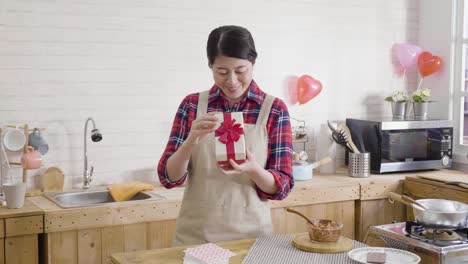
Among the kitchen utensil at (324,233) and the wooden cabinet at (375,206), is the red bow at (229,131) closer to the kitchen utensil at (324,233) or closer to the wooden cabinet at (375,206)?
the kitchen utensil at (324,233)

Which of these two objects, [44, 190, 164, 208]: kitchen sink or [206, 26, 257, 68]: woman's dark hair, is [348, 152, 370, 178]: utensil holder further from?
[206, 26, 257, 68]: woman's dark hair

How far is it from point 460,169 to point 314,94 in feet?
4.02

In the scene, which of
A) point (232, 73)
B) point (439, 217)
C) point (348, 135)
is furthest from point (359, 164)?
point (232, 73)

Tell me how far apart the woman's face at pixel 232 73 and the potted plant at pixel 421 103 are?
253cm

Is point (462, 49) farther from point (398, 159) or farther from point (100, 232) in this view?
point (100, 232)

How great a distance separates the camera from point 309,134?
462 cm

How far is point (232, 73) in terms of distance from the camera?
243 cm

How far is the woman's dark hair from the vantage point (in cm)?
241

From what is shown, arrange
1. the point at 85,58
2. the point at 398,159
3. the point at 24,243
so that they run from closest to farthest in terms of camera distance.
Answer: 1. the point at 24,243
2. the point at 85,58
3. the point at 398,159

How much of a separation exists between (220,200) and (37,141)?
1575mm

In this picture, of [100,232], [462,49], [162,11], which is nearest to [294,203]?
[100,232]

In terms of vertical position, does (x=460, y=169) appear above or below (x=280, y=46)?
below

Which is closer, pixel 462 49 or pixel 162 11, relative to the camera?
pixel 162 11

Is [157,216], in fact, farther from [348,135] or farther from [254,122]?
[348,135]
